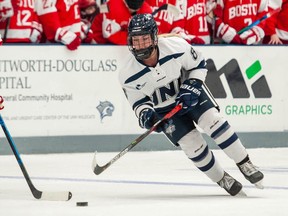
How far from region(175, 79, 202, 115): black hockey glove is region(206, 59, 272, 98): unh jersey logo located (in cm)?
351

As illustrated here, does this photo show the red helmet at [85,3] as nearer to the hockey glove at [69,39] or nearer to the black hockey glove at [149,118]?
the hockey glove at [69,39]

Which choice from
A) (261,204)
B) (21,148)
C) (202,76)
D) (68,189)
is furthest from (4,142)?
(261,204)

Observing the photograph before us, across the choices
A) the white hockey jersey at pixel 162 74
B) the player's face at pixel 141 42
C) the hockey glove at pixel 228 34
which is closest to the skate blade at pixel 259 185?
the white hockey jersey at pixel 162 74

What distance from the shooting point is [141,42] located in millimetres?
6207

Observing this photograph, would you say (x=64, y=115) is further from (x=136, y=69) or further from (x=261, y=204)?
(x=261, y=204)

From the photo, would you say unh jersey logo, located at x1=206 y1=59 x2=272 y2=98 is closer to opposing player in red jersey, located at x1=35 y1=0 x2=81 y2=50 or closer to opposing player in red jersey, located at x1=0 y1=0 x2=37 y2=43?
opposing player in red jersey, located at x1=35 y1=0 x2=81 y2=50

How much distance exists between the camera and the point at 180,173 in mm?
7711

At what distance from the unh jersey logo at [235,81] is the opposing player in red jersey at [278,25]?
17.4 inches

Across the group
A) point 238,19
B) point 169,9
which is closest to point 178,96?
point 169,9

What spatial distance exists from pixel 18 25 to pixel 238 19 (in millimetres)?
2235

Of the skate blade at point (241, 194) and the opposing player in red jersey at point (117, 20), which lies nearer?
the skate blade at point (241, 194)

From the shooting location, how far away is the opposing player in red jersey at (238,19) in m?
10.0

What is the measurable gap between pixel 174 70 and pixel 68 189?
102cm

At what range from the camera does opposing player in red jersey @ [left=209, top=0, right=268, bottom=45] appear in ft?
32.9
